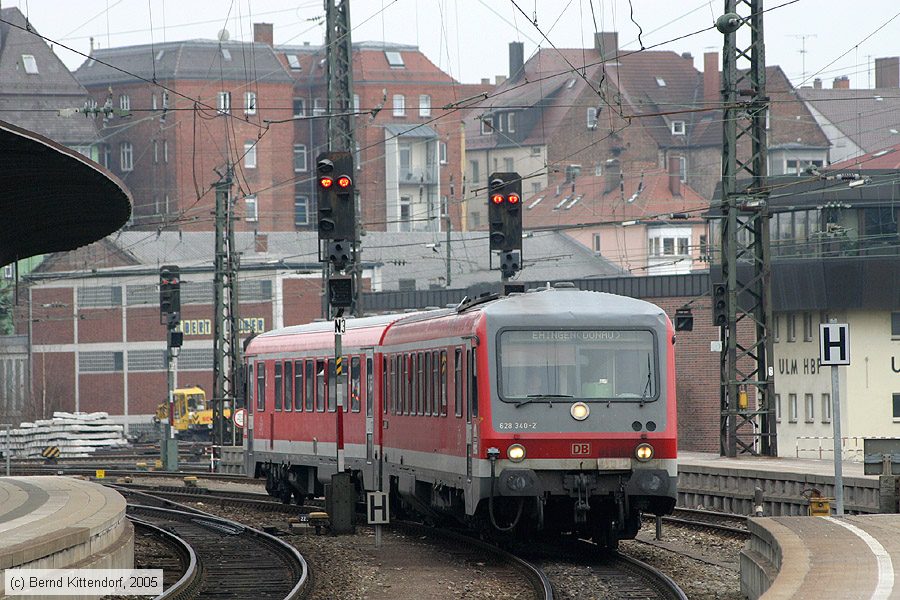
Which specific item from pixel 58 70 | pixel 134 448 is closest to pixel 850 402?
pixel 134 448

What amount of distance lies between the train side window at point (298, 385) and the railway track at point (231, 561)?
2336mm

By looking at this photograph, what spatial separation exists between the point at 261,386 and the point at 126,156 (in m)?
87.3

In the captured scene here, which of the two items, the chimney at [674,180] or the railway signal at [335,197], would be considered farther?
the chimney at [674,180]

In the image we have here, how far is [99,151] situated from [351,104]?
8396 cm

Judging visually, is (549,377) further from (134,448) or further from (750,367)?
(134,448)

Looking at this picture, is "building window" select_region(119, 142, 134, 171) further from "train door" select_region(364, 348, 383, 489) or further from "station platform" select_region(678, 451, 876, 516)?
"train door" select_region(364, 348, 383, 489)

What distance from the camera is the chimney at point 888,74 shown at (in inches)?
4621

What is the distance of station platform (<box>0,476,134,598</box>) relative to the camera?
45.1 feet

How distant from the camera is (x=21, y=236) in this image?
19969mm

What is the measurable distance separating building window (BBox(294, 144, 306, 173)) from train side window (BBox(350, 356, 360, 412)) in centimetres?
9565

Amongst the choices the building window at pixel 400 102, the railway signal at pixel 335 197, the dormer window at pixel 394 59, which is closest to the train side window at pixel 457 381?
the railway signal at pixel 335 197

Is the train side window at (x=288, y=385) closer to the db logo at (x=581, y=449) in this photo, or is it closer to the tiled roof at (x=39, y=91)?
the db logo at (x=581, y=449)

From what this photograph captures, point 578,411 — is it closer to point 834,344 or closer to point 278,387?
point 834,344

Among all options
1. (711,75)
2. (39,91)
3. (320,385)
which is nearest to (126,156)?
(39,91)
